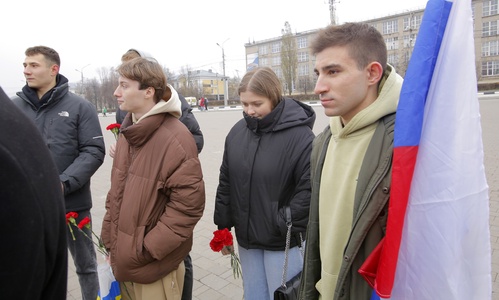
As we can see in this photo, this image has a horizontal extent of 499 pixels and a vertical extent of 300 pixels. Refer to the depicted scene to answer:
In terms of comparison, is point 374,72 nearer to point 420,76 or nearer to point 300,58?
point 420,76

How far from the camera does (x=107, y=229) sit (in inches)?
97.4

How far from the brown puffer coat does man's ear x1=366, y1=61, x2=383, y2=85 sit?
121 cm

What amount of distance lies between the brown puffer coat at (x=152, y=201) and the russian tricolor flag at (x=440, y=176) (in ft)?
4.13

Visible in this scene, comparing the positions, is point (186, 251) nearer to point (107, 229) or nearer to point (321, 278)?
point (107, 229)

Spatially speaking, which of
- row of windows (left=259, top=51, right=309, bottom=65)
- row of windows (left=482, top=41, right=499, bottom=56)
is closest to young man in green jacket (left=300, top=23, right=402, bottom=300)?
row of windows (left=482, top=41, right=499, bottom=56)

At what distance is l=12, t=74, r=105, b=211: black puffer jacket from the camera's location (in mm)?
2951

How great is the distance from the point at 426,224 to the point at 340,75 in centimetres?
70

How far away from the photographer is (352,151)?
1.60 m

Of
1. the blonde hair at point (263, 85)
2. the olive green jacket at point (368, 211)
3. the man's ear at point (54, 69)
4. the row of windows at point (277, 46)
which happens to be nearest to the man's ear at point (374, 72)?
the olive green jacket at point (368, 211)

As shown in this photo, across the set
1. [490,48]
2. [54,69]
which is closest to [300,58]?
[490,48]

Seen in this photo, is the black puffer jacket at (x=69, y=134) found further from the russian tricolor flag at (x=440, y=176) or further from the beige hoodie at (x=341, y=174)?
the russian tricolor flag at (x=440, y=176)

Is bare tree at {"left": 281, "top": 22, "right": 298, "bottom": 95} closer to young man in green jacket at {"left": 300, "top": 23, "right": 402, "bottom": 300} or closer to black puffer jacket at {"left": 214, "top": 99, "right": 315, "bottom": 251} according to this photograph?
black puffer jacket at {"left": 214, "top": 99, "right": 315, "bottom": 251}

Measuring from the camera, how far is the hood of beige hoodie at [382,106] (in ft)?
4.94

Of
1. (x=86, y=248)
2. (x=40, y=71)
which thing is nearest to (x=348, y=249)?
(x=86, y=248)
